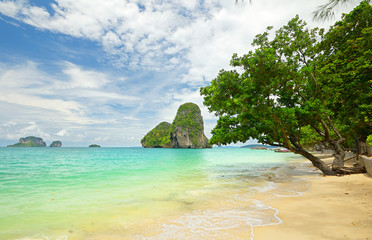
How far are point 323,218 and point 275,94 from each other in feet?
29.6

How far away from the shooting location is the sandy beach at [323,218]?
153 inches

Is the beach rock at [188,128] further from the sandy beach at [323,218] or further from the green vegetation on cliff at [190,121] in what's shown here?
the sandy beach at [323,218]

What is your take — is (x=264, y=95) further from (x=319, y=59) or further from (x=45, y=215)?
(x=45, y=215)

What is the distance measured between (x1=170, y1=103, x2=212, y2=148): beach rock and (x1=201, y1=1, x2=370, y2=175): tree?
5310 inches

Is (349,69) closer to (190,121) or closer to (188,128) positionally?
(188,128)

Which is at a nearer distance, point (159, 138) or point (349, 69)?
point (349, 69)

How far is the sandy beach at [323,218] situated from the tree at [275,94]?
5000mm

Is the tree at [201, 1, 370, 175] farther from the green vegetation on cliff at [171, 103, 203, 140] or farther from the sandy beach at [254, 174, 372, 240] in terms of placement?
the green vegetation on cliff at [171, 103, 203, 140]

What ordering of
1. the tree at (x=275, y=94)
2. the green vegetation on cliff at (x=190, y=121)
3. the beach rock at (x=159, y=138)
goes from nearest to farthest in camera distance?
the tree at (x=275, y=94)
the green vegetation on cliff at (x=190, y=121)
the beach rock at (x=159, y=138)

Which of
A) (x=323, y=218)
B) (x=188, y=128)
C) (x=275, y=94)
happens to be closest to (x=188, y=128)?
(x=188, y=128)

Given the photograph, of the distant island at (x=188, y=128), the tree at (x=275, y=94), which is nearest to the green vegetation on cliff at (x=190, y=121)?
the distant island at (x=188, y=128)

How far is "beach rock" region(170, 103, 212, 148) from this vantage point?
14862cm

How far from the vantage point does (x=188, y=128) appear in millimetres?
149750

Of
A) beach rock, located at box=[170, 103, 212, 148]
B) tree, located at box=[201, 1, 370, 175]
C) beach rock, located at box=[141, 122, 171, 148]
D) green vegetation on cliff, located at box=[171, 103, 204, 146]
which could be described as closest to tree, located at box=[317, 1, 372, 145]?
tree, located at box=[201, 1, 370, 175]
